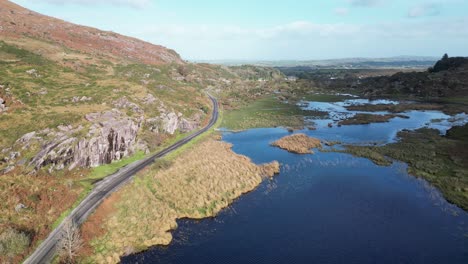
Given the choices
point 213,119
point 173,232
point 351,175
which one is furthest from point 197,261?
point 213,119

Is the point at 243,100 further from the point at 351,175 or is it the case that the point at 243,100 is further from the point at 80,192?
the point at 80,192

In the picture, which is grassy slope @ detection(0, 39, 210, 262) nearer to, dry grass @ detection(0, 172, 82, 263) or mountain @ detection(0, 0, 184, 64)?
dry grass @ detection(0, 172, 82, 263)

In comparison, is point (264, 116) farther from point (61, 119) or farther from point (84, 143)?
point (61, 119)

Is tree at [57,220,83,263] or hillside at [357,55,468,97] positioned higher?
hillside at [357,55,468,97]

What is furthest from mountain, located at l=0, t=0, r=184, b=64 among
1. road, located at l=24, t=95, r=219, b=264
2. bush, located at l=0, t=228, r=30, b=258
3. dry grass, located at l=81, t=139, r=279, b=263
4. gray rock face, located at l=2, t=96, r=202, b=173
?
bush, located at l=0, t=228, r=30, b=258

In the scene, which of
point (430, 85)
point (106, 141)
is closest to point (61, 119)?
point (106, 141)

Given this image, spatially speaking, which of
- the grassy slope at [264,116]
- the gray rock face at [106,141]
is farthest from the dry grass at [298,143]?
the gray rock face at [106,141]

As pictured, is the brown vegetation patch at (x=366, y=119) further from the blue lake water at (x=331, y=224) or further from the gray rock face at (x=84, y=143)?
the gray rock face at (x=84, y=143)

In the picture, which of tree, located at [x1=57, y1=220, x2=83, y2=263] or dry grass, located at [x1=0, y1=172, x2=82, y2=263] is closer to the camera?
tree, located at [x1=57, y1=220, x2=83, y2=263]
